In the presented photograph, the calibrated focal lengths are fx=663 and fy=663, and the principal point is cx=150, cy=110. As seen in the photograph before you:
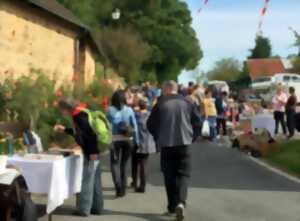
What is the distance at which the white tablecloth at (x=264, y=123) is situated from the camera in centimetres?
1844

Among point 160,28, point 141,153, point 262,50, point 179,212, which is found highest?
point 262,50

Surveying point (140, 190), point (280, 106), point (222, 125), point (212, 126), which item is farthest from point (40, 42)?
point (140, 190)

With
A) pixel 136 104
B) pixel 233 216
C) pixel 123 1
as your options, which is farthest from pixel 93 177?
pixel 123 1

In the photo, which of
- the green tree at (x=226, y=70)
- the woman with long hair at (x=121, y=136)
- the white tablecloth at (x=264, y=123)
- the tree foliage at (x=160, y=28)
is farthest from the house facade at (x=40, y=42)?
→ the green tree at (x=226, y=70)

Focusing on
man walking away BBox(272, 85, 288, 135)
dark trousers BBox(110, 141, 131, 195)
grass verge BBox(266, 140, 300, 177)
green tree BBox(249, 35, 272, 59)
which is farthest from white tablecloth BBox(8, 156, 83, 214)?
green tree BBox(249, 35, 272, 59)

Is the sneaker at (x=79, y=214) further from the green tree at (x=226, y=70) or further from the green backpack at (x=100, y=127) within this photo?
the green tree at (x=226, y=70)

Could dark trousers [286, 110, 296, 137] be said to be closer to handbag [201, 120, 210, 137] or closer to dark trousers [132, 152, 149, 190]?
handbag [201, 120, 210, 137]

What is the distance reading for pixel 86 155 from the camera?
9336 mm

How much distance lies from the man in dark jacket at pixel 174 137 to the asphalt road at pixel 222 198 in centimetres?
45

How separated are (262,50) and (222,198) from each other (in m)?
116

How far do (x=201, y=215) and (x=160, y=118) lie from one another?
153 cm

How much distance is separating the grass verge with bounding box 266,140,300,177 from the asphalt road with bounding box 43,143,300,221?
0.58 m

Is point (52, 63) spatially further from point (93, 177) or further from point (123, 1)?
point (123, 1)

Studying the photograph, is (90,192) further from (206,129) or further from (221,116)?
(221,116)
